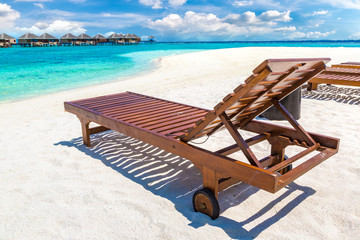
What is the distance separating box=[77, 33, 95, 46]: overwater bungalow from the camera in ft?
273

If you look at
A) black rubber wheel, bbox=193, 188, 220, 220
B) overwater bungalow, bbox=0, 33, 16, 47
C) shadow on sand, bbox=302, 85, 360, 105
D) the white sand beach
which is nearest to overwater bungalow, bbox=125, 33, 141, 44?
overwater bungalow, bbox=0, 33, 16, 47

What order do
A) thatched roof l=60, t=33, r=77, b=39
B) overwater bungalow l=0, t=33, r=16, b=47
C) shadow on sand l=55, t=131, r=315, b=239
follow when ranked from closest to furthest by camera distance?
shadow on sand l=55, t=131, r=315, b=239 < overwater bungalow l=0, t=33, r=16, b=47 < thatched roof l=60, t=33, r=77, b=39

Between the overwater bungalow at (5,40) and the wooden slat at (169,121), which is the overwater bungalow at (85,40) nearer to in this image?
the overwater bungalow at (5,40)

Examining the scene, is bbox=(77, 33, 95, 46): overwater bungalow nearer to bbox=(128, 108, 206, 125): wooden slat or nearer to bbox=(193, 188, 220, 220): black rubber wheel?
bbox=(128, 108, 206, 125): wooden slat

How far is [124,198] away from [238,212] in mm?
1034

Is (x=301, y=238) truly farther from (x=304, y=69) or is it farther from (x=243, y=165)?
(x=304, y=69)

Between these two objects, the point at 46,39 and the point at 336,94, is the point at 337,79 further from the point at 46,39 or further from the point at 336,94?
the point at 46,39

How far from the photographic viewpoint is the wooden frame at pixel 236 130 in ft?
6.67

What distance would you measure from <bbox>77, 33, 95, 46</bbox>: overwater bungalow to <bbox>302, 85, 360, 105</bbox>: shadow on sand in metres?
84.9

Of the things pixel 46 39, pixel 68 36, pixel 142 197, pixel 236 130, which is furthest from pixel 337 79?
pixel 68 36

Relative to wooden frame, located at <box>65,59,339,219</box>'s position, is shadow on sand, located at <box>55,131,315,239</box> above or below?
below

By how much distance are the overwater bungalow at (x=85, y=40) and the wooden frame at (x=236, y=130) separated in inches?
3443

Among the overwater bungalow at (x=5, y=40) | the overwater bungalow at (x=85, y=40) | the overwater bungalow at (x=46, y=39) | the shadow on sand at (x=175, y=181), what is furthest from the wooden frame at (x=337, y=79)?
the overwater bungalow at (x=85, y=40)

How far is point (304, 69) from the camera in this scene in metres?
2.33
